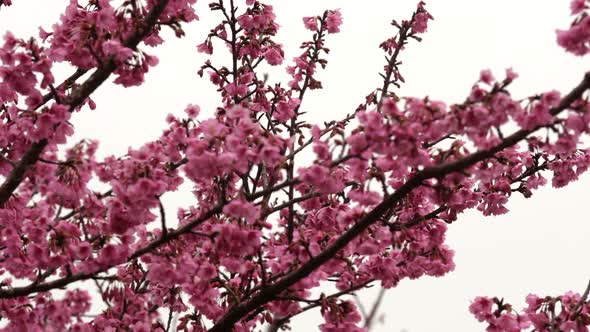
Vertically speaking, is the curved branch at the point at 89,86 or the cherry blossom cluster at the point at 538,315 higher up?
the curved branch at the point at 89,86

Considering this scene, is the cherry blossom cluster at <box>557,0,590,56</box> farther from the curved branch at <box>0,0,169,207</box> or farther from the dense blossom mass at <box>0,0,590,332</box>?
the curved branch at <box>0,0,169,207</box>

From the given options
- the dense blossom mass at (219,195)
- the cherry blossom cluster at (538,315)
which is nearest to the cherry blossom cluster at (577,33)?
the dense blossom mass at (219,195)

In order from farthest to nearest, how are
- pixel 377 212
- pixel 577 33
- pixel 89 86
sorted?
pixel 89 86 → pixel 377 212 → pixel 577 33

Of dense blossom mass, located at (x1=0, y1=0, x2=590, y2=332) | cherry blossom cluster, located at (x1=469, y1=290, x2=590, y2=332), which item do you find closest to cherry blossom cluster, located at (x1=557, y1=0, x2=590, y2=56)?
dense blossom mass, located at (x1=0, y1=0, x2=590, y2=332)

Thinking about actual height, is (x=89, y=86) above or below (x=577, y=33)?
above

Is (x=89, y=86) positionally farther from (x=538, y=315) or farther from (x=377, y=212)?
(x=538, y=315)

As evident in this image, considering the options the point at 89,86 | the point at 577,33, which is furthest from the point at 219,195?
the point at 577,33

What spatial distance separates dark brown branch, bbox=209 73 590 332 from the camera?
377 cm

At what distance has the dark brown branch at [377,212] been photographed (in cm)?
377

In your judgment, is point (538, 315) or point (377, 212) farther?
point (538, 315)

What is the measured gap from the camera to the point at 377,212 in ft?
13.7

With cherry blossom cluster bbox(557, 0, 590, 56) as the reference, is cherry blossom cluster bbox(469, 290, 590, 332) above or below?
below

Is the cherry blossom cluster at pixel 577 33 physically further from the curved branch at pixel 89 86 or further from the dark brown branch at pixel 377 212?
the curved branch at pixel 89 86

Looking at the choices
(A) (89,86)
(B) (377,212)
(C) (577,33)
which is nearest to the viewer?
(C) (577,33)
